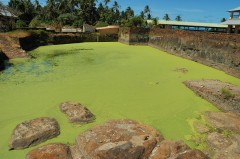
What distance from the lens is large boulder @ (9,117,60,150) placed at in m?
4.92

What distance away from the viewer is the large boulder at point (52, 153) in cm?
425

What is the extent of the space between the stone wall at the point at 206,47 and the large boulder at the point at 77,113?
24.2ft

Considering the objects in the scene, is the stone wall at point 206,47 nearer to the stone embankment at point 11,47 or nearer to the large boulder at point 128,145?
the large boulder at point 128,145

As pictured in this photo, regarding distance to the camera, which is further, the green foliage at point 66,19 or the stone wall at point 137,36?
the green foliage at point 66,19

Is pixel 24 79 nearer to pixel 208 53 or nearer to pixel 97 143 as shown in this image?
pixel 97 143

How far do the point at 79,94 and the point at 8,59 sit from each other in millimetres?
7287

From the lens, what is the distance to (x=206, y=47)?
43.9 feet

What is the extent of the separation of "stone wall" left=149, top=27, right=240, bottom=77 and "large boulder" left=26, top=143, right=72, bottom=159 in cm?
873

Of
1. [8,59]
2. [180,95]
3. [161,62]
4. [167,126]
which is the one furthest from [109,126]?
[8,59]

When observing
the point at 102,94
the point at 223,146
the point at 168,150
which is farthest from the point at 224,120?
the point at 102,94

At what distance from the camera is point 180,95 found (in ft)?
26.9

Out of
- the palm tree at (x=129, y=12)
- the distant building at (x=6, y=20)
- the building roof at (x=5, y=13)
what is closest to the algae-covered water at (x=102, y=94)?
the distant building at (x=6, y=20)

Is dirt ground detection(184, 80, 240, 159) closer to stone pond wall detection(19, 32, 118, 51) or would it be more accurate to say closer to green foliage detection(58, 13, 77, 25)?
stone pond wall detection(19, 32, 118, 51)

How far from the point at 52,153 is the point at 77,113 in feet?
6.33
